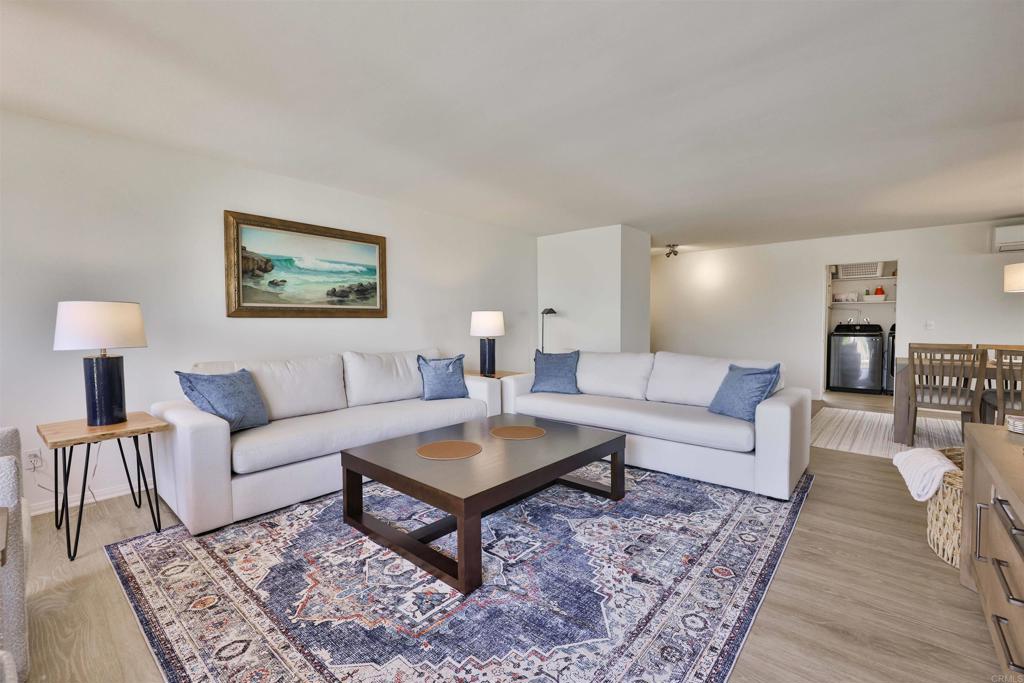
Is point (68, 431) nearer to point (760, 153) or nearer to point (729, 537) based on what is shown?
point (729, 537)

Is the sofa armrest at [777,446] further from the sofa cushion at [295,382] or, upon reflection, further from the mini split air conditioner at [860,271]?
the mini split air conditioner at [860,271]

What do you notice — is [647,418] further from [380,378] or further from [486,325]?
[380,378]

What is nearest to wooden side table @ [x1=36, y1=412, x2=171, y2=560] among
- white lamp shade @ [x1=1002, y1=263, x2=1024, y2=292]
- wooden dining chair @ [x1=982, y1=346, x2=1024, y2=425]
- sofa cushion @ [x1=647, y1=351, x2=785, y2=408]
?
sofa cushion @ [x1=647, y1=351, x2=785, y2=408]

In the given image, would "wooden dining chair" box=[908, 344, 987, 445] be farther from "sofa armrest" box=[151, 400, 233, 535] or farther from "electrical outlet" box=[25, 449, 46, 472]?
"electrical outlet" box=[25, 449, 46, 472]

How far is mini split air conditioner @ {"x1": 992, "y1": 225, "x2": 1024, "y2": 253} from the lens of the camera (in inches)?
187

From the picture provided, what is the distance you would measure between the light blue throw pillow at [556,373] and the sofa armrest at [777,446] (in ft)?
5.38

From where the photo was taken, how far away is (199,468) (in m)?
2.34

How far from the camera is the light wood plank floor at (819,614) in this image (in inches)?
Answer: 57.6

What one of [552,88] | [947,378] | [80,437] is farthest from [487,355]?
[947,378]

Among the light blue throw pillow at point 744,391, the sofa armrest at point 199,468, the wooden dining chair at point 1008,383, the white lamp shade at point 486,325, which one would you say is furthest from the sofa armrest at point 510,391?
the wooden dining chair at point 1008,383

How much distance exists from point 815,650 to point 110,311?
3.41 meters

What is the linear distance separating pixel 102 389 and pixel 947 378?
6.02 m

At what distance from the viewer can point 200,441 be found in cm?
234

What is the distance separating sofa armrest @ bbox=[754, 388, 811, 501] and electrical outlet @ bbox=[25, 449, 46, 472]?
4.27m
